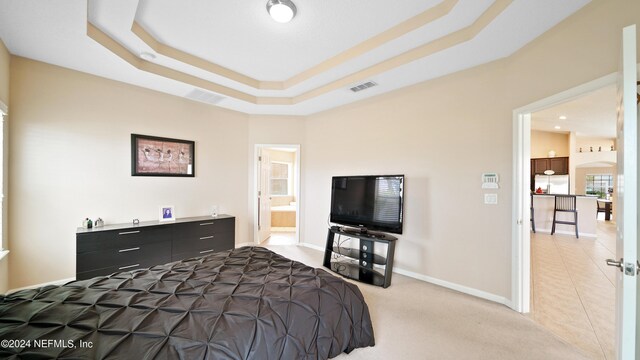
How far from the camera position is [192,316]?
1320mm

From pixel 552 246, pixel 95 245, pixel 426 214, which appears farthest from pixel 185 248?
pixel 552 246

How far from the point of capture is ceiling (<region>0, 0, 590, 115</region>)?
6.86 feet

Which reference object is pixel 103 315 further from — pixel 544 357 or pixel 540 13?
pixel 540 13

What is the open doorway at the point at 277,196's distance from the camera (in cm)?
494

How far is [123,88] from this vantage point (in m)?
3.41

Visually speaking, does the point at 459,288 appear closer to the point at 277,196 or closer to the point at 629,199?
the point at 629,199

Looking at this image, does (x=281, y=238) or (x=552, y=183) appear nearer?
(x=281, y=238)

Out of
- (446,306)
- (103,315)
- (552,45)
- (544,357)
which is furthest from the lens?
(446,306)

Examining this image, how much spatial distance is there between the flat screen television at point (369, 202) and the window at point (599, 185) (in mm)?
10742

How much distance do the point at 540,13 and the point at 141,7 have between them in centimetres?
347

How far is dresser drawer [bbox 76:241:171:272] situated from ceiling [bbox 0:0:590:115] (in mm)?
2236

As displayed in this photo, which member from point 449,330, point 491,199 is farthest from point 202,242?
point 491,199

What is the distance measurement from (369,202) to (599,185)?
11.3m

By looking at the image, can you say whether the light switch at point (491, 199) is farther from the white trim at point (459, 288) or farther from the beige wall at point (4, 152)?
the beige wall at point (4, 152)
